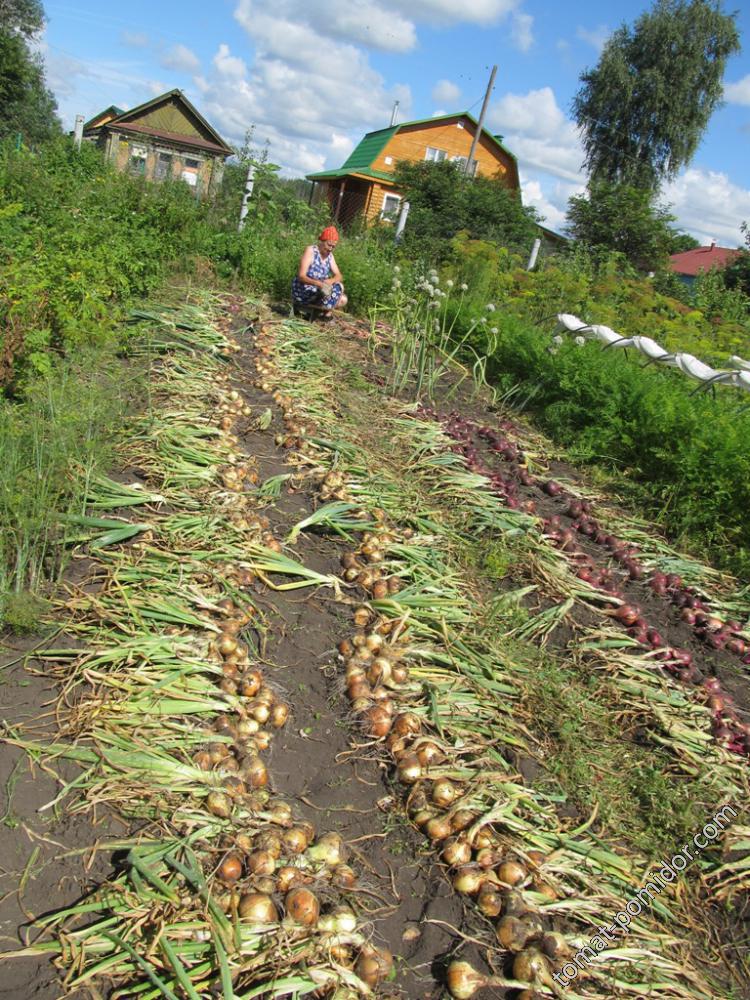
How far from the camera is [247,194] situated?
32.1 ft

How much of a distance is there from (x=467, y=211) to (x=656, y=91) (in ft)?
52.3

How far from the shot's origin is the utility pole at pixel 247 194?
966 cm

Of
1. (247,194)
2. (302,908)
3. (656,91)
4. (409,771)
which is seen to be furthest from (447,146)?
(302,908)

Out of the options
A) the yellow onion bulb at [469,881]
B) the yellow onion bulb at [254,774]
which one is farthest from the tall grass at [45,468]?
the yellow onion bulb at [469,881]

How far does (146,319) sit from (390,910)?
5.00 meters

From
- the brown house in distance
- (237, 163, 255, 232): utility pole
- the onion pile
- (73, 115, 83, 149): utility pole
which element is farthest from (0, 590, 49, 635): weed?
the brown house in distance

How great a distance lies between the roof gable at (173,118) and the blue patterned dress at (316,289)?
24.8 m

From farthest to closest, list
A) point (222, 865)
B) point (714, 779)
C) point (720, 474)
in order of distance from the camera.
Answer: point (720, 474) < point (714, 779) < point (222, 865)

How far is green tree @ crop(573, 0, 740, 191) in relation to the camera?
25.5m

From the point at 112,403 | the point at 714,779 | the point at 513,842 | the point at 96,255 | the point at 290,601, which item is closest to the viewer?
the point at 513,842

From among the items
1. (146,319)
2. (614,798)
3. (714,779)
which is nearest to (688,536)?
(714,779)

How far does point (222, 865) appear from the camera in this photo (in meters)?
1.79

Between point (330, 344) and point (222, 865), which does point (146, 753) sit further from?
point (330, 344)

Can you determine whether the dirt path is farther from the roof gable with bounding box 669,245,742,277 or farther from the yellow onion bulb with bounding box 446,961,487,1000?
the roof gable with bounding box 669,245,742,277
